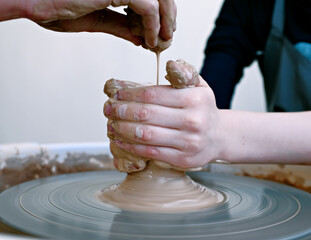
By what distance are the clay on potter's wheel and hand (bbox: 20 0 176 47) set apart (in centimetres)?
15

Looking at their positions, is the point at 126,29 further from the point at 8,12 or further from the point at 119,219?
the point at 119,219

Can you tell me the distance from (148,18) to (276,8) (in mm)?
1025

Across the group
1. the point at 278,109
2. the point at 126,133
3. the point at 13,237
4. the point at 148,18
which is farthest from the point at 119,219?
the point at 278,109

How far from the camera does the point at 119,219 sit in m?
0.88

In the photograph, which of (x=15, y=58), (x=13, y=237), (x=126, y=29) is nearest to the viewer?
(x=13, y=237)

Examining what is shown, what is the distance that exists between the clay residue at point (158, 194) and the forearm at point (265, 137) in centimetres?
12

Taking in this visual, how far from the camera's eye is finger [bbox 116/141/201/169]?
0.94 meters

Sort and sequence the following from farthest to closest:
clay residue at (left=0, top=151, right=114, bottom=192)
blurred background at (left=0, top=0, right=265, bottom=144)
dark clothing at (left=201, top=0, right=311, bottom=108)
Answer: blurred background at (left=0, top=0, right=265, bottom=144)
dark clothing at (left=201, top=0, right=311, bottom=108)
clay residue at (left=0, top=151, right=114, bottom=192)

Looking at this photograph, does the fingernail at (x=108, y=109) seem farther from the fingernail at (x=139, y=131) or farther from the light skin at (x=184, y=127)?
the fingernail at (x=139, y=131)

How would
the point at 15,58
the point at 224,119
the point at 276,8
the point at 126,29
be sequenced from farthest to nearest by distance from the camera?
the point at 15,58 → the point at 276,8 → the point at 126,29 → the point at 224,119

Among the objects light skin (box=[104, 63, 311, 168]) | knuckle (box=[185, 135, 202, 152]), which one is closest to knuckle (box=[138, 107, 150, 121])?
light skin (box=[104, 63, 311, 168])

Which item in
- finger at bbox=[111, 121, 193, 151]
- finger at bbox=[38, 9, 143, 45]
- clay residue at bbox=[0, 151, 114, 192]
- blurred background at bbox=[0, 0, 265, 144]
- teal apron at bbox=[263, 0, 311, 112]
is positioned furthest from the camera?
blurred background at bbox=[0, 0, 265, 144]

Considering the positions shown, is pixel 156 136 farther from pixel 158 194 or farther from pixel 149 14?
pixel 149 14

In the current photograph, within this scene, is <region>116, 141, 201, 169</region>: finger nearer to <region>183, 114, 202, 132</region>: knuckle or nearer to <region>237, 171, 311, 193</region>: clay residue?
<region>183, 114, 202, 132</region>: knuckle
